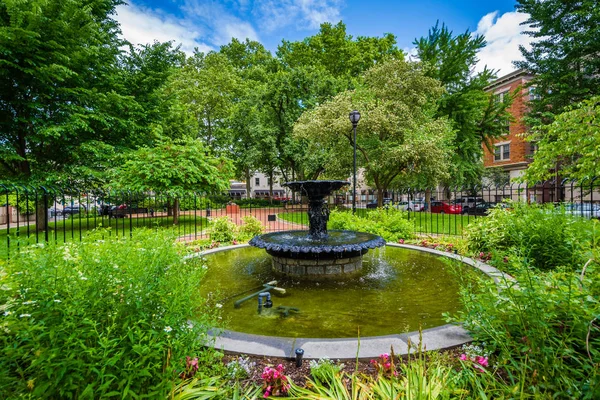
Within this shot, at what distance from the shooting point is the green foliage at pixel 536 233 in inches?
158

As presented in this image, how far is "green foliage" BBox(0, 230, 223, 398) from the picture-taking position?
154 centimetres

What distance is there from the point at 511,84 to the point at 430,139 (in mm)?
24322

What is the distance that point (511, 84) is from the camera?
30.0 metres

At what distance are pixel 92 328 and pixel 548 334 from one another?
3.01 meters

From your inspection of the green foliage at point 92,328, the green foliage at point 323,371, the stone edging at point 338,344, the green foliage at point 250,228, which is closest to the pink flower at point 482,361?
the stone edging at point 338,344

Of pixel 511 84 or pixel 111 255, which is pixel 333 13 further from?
pixel 111 255

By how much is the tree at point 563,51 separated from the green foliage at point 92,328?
21577mm

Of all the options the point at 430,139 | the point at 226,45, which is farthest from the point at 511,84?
the point at 226,45

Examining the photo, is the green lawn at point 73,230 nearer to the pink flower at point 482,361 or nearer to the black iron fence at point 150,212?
the black iron fence at point 150,212

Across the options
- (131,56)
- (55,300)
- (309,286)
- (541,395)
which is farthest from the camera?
(131,56)

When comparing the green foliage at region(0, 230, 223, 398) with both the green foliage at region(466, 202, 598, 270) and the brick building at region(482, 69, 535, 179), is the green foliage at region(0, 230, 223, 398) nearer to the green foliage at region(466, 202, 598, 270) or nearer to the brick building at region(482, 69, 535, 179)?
the green foliage at region(466, 202, 598, 270)

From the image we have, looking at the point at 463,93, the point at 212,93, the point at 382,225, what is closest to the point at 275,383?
the point at 382,225

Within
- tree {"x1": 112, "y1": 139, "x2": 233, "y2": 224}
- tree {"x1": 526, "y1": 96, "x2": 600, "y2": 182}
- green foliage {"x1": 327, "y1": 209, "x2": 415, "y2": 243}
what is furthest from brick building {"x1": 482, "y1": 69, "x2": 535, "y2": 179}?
tree {"x1": 112, "y1": 139, "x2": 233, "y2": 224}

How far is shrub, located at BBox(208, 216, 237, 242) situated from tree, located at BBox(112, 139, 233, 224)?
300cm
